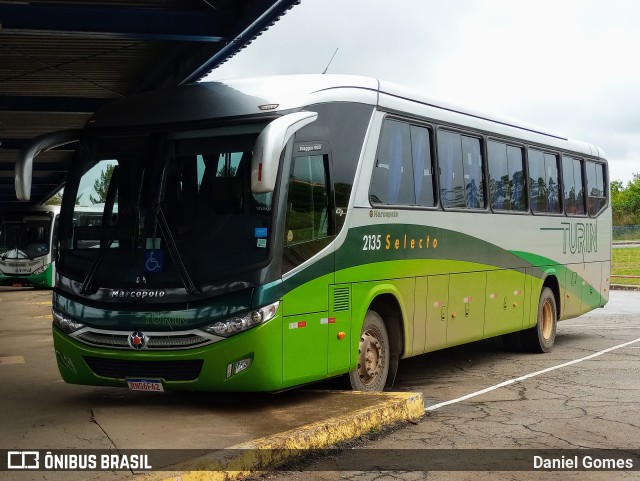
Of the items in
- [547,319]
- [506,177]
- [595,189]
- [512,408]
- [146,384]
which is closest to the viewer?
[146,384]

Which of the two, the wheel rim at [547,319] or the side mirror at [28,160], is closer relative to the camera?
the side mirror at [28,160]

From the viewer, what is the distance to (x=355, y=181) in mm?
10109

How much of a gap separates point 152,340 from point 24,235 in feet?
96.6

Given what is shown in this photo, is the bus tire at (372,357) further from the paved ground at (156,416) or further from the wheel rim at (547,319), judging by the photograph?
the wheel rim at (547,319)

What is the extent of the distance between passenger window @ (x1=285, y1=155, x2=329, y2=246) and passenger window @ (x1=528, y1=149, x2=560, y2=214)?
21.7ft

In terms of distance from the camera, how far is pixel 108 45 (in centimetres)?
1803

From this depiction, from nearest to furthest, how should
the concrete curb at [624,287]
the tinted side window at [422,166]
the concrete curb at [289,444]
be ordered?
the concrete curb at [289,444], the tinted side window at [422,166], the concrete curb at [624,287]

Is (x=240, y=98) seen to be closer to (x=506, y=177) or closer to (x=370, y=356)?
(x=370, y=356)

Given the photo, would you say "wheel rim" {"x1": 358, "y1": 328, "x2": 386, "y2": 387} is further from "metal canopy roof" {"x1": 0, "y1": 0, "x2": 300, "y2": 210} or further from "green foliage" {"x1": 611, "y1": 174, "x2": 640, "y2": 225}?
"green foliage" {"x1": 611, "y1": 174, "x2": 640, "y2": 225}

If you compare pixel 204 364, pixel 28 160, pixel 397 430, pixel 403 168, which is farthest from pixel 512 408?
pixel 28 160

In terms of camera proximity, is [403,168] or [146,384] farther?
[403,168]

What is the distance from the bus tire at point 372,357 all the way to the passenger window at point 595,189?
8603 mm

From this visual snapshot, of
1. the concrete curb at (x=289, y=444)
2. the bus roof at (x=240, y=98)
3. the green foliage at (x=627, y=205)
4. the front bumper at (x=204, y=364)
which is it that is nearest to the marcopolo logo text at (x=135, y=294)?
the front bumper at (x=204, y=364)

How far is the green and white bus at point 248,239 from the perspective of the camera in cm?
896
